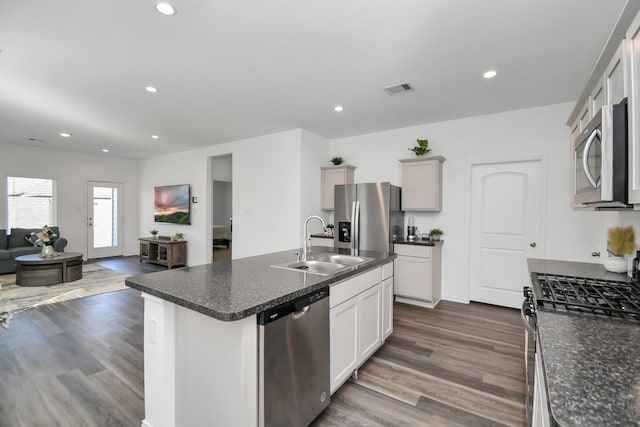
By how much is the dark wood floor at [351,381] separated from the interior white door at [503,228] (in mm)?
622

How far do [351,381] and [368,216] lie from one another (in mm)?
2402

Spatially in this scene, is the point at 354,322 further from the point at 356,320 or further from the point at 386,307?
the point at 386,307

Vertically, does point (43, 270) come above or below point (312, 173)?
below

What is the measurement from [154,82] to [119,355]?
2771 mm

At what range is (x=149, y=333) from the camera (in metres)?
1.67

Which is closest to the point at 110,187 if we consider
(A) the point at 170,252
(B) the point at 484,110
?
(A) the point at 170,252

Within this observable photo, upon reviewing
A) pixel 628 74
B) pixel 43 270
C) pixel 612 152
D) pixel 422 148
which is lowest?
pixel 43 270

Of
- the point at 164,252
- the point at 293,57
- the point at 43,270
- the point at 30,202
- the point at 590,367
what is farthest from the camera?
the point at 164,252

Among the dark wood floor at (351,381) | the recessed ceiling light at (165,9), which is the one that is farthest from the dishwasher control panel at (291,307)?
the recessed ceiling light at (165,9)

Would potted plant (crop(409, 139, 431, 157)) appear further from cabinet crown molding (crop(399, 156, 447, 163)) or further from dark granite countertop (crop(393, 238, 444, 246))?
dark granite countertop (crop(393, 238, 444, 246))

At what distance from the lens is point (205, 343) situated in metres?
1.52

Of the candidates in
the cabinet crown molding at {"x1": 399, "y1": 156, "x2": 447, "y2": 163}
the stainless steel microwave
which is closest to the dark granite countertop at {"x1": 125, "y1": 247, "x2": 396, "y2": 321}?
the stainless steel microwave

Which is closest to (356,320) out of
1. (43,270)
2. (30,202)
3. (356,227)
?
(356,227)

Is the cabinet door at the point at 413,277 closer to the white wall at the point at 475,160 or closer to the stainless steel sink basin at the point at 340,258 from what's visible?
the white wall at the point at 475,160
